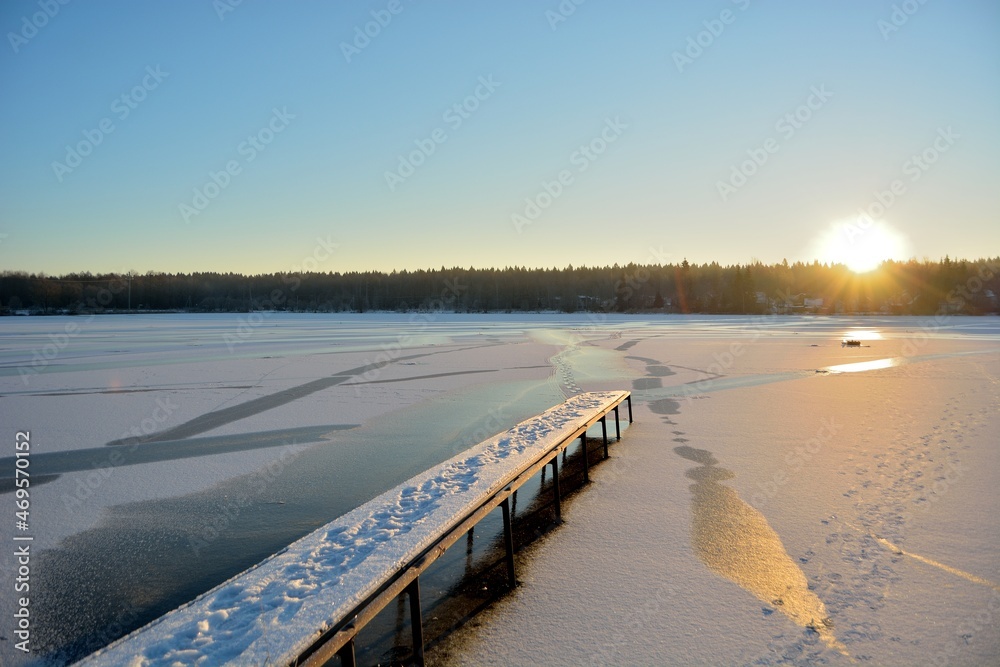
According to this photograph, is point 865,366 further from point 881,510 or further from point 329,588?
point 329,588

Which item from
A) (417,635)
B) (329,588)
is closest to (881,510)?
(417,635)

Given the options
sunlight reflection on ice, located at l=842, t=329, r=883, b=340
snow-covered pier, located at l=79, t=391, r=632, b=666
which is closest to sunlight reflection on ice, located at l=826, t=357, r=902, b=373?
sunlight reflection on ice, located at l=842, t=329, r=883, b=340

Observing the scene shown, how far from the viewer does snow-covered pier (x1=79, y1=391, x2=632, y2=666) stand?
247 centimetres

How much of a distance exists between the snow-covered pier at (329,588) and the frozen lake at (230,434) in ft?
2.92

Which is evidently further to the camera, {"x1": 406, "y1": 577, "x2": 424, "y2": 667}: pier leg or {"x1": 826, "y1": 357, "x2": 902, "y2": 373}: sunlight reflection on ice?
{"x1": 826, "y1": 357, "x2": 902, "y2": 373}: sunlight reflection on ice

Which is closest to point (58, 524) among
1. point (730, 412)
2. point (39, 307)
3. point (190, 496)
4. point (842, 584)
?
point (190, 496)

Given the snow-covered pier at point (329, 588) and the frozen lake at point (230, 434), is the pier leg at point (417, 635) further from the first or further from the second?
the frozen lake at point (230, 434)

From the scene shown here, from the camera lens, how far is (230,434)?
798cm

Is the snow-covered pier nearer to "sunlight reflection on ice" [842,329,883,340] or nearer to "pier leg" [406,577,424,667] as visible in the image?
"pier leg" [406,577,424,667]

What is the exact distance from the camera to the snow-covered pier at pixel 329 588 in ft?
8.11

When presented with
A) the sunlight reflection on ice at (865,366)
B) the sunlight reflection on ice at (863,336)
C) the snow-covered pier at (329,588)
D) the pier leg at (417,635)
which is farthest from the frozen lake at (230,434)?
the sunlight reflection on ice at (863,336)

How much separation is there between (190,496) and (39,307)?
10178 cm

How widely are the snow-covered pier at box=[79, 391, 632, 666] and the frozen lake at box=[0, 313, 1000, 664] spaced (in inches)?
35.1

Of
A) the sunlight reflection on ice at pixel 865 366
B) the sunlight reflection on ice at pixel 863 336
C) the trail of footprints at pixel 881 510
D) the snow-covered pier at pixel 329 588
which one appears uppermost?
the snow-covered pier at pixel 329 588
